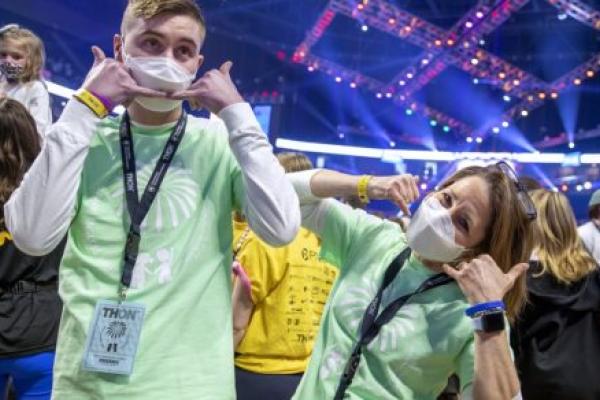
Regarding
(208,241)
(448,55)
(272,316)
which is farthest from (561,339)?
(448,55)

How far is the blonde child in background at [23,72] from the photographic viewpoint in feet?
12.3

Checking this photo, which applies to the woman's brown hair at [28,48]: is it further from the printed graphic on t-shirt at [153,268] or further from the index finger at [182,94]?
the printed graphic on t-shirt at [153,268]

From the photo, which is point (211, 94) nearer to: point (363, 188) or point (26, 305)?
point (363, 188)

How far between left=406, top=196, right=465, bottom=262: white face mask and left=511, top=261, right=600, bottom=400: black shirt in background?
59.1 inches

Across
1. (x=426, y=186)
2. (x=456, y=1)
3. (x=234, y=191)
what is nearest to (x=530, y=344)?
(x=234, y=191)

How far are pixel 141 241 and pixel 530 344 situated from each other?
231 centimetres

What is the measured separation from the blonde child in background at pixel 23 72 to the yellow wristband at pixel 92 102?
225cm

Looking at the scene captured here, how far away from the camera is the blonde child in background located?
3752 mm

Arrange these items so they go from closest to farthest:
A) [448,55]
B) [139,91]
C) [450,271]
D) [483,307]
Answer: [139,91] → [483,307] → [450,271] → [448,55]

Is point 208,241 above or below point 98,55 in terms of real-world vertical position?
below

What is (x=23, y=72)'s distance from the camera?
383cm

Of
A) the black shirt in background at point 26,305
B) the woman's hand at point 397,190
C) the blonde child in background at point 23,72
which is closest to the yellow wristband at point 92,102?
the woman's hand at point 397,190

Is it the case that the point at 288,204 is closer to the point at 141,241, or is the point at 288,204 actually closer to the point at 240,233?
the point at 141,241

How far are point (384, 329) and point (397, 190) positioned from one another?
1.21 feet
